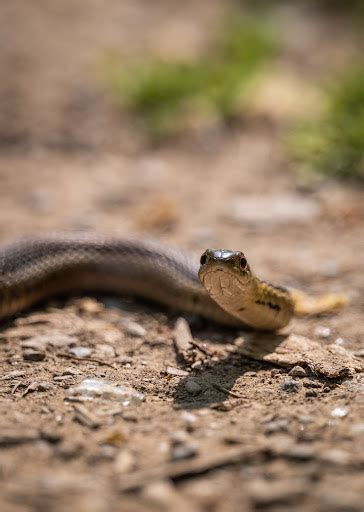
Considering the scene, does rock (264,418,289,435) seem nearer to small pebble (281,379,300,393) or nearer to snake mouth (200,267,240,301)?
small pebble (281,379,300,393)

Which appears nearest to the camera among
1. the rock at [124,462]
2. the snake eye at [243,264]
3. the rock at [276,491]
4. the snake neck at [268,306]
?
the rock at [276,491]

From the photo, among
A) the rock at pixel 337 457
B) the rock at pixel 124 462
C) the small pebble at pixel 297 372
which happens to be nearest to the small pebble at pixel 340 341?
the small pebble at pixel 297 372

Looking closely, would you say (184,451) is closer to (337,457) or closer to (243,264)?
(337,457)

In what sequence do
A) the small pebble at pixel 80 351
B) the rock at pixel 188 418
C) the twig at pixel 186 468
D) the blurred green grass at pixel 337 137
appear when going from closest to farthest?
1. the twig at pixel 186 468
2. the rock at pixel 188 418
3. the small pebble at pixel 80 351
4. the blurred green grass at pixel 337 137

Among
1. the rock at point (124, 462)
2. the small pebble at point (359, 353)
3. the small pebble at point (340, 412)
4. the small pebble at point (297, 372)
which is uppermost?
the small pebble at point (359, 353)

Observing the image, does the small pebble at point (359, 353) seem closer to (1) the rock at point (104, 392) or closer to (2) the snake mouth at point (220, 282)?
(2) the snake mouth at point (220, 282)

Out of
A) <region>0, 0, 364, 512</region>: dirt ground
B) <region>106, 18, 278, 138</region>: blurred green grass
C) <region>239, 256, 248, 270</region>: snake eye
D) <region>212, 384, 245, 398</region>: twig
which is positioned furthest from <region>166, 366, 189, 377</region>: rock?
<region>106, 18, 278, 138</region>: blurred green grass

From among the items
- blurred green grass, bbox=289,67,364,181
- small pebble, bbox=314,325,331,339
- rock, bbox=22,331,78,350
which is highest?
blurred green grass, bbox=289,67,364,181

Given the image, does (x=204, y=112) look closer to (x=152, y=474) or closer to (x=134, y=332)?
(x=134, y=332)

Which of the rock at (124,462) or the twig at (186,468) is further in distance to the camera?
the rock at (124,462)
